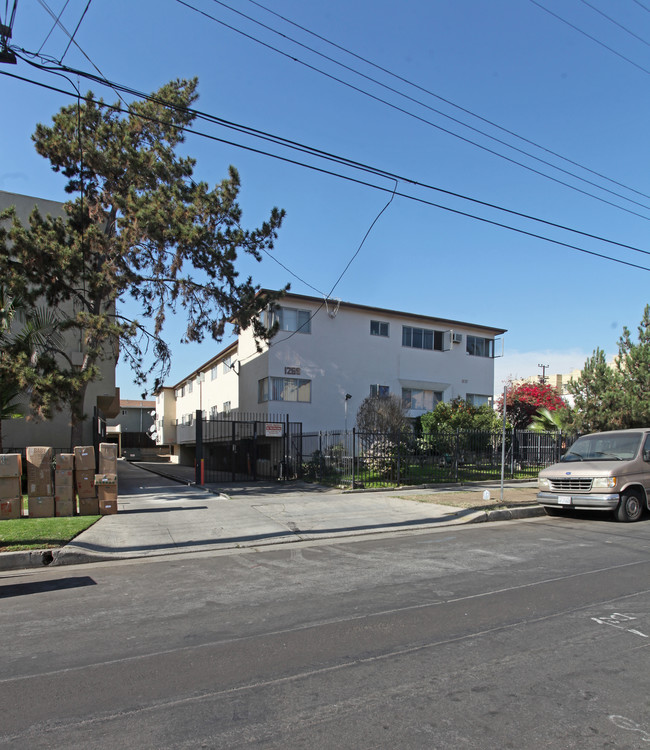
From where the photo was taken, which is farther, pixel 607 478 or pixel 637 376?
pixel 637 376

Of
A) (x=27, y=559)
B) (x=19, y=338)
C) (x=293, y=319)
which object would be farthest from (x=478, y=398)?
(x=27, y=559)

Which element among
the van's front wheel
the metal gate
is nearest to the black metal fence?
the metal gate

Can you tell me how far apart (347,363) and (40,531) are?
20.2 meters

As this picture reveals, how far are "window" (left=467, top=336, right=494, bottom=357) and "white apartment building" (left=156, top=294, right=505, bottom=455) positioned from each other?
0.06 m

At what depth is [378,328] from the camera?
29766mm

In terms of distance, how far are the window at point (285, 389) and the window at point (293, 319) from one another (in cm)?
248

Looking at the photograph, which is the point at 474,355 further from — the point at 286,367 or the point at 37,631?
the point at 37,631

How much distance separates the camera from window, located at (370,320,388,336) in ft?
96.8

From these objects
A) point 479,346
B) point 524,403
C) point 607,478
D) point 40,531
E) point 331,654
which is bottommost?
point 40,531

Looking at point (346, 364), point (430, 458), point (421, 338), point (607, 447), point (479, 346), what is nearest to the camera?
point (607, 447)

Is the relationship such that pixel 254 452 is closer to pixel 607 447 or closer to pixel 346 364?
pixel 346 364

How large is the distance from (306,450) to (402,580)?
18166 millimetres

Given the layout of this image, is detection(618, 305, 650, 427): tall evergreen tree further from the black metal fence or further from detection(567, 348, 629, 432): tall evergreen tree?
the black metal fence

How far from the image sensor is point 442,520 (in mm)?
12008
